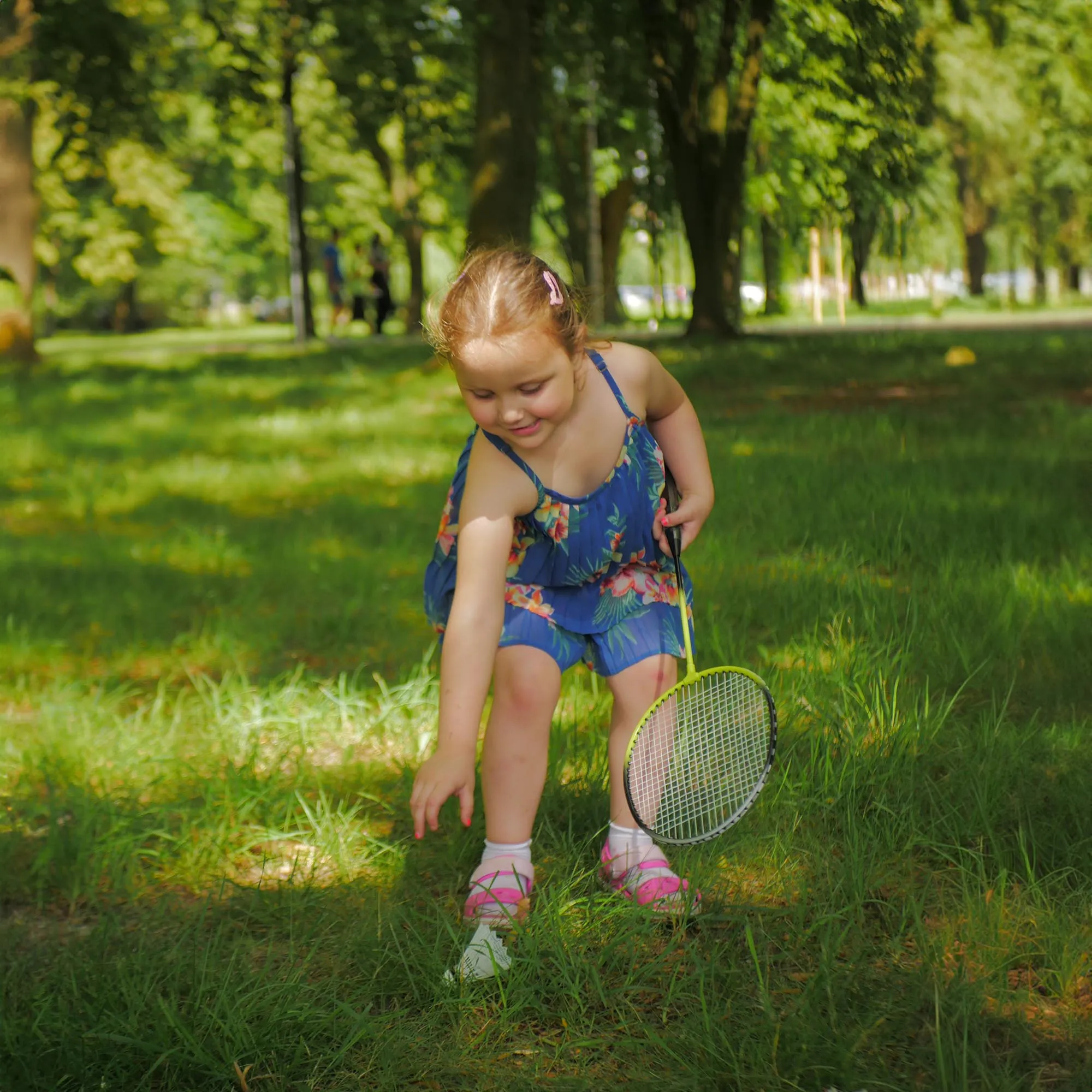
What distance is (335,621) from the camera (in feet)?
15.9

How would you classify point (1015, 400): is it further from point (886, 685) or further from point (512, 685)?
point (512, 685)

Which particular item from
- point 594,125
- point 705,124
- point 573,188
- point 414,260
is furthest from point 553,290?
point 414,260

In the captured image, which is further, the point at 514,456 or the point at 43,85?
the point at 43,85

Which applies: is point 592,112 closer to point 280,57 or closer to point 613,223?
point 280,57

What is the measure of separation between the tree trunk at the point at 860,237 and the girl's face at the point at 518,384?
607cm

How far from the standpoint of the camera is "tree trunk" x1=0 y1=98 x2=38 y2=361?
17.9 meters

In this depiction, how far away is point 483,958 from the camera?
243 centimetres

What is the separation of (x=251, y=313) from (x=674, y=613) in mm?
72501

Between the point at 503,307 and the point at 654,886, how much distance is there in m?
1.14

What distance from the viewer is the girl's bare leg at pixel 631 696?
110 inches

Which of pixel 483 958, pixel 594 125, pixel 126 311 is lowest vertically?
pixel 483 958

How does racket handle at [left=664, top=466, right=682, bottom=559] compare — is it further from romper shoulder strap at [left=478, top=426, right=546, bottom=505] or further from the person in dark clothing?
the person in dark clothing

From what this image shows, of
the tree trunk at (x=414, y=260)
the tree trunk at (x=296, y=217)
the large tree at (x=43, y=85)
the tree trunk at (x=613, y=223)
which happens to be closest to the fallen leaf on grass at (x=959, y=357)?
→ the large tree at (x=43, y=85)

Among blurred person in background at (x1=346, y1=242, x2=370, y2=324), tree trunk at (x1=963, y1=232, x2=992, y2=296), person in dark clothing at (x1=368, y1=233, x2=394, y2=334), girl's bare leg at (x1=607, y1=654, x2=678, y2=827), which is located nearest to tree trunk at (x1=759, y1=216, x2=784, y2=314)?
person in dark clothing at (x1=368, y1=233, x2=394, y2=334)
